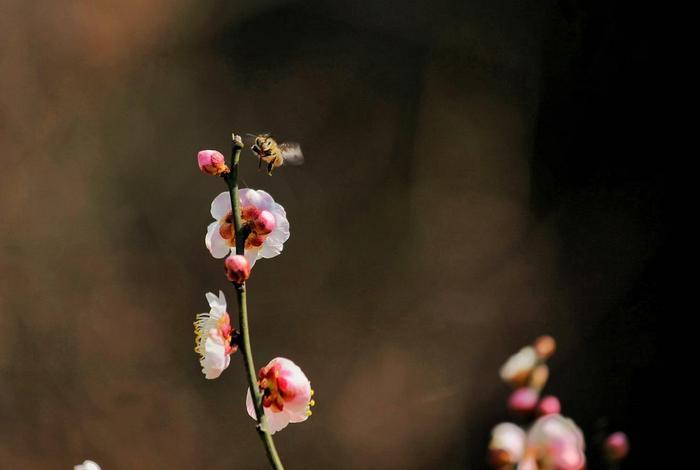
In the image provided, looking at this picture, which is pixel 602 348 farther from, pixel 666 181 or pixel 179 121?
pixel 179 121

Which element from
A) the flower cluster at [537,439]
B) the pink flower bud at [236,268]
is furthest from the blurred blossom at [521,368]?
the pink flower bud at [236,268]

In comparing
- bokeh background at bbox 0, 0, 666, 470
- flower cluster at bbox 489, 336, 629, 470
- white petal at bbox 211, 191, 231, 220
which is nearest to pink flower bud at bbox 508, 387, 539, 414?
flower cluster at bbox 489, 336, 629, 470

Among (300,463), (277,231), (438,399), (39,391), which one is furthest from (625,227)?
(39,391)

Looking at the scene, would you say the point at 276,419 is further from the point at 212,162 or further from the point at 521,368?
the point at 521,368

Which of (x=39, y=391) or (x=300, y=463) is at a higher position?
(x=39, y=391)

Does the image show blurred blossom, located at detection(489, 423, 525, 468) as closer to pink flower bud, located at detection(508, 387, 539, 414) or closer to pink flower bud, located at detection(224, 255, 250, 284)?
pink flower bud, located at detection(508, 387, 539, 414)

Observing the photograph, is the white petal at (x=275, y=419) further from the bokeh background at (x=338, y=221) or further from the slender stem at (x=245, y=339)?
the bokeh background at (x=338, y=221)
